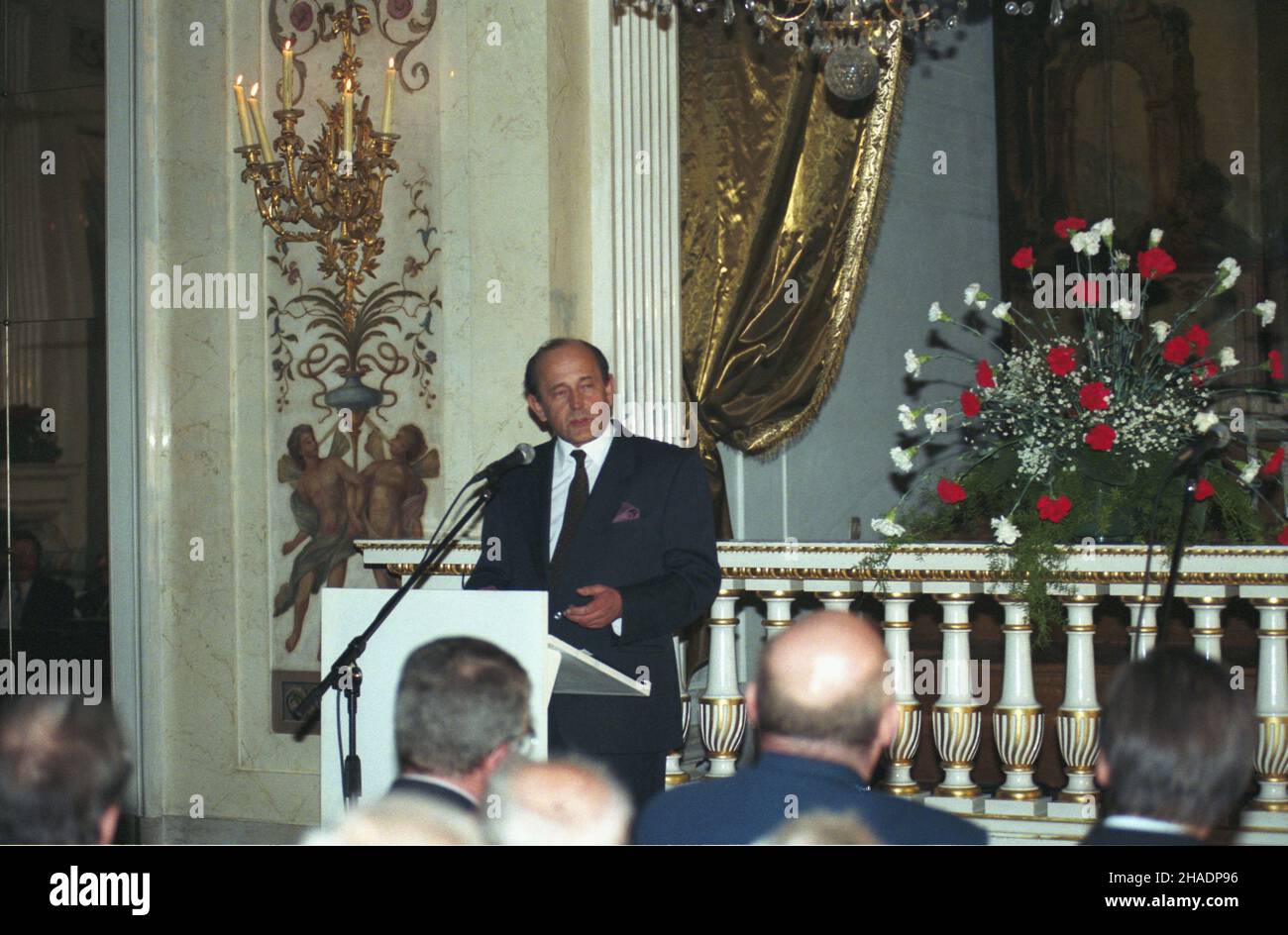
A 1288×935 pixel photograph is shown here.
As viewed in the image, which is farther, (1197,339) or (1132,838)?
(1197,339)

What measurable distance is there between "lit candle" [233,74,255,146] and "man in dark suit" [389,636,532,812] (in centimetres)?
331

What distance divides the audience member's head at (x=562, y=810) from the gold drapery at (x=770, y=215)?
4327 millimetres

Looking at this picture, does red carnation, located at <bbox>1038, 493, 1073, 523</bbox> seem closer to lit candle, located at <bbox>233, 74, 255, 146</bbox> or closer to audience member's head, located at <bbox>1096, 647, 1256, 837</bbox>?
audience member's head, located at <bbox>1096, 647, 1256, 837</bbox>

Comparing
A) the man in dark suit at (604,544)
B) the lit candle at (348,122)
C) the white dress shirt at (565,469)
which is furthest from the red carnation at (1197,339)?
the lit candle at (348,122)

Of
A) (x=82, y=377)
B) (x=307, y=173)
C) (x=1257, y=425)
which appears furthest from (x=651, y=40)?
(x=1257, y=425)

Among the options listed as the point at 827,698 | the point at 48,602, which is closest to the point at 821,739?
the point at 827,698

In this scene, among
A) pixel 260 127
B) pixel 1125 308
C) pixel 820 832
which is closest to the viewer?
pixel 820 832

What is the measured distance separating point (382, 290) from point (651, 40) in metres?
1.30

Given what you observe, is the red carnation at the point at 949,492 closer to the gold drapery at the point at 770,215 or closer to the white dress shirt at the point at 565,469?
the white dress shirt at the point at 565,469

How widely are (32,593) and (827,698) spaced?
4688 millimetres

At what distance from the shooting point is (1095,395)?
4.27 meters

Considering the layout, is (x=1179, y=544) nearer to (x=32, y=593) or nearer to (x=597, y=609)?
(x=597, y=609)

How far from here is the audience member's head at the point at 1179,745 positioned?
5.72ft

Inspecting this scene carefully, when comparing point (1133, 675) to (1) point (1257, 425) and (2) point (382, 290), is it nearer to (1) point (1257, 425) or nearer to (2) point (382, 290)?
(2) point (382, 290)
